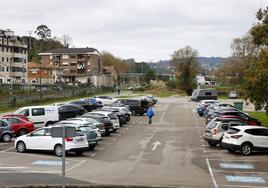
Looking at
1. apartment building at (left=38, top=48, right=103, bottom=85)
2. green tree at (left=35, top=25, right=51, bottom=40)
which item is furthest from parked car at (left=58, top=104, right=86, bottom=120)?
green tree at (left=35, top=25, right=51, bottom=40)

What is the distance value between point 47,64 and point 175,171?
142393mm

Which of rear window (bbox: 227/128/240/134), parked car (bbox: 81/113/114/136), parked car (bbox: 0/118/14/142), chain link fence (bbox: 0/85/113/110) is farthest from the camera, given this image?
chain link fence (bbox: 0/85/113/110)

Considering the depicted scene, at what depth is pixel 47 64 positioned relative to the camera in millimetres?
159875

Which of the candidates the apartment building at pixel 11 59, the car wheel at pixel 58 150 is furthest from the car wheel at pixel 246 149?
the apartment building at pixel 11 59

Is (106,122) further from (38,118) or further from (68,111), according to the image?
(68,111)

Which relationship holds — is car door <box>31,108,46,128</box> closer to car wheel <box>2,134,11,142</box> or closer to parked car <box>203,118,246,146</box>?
car wheel <box>2,134,11,142</box>

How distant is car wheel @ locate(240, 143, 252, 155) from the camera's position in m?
25.9

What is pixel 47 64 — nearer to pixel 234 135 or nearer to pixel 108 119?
pixel 108 119

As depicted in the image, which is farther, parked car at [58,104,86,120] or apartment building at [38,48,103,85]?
apartment building at [38,48,103,85]

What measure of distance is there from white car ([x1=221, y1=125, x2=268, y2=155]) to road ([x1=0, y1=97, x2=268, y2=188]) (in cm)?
41

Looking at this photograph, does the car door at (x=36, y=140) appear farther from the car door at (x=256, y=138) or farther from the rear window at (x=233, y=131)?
the car door at (x=256, y=138)

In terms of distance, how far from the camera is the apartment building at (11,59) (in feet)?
377

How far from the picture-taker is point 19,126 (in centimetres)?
3325

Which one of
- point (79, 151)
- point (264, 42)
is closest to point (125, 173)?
point (79, 151)
